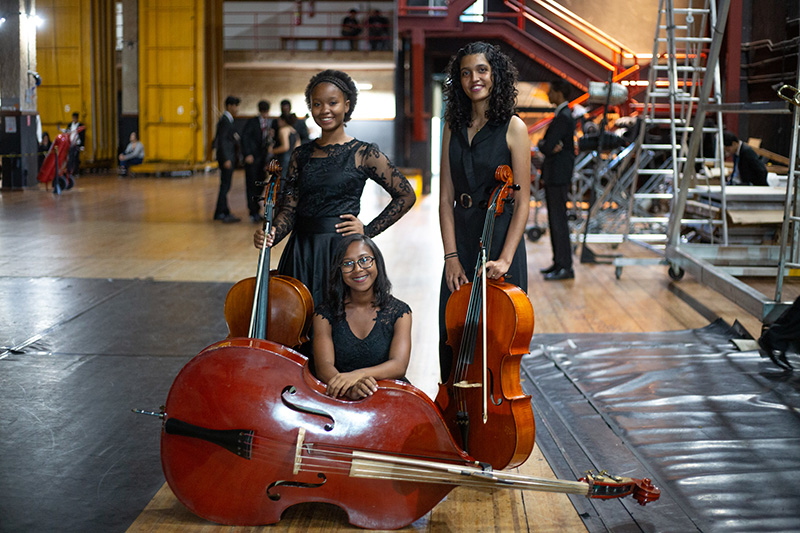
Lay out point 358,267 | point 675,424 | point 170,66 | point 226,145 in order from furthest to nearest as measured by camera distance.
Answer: point 170,66 < point 226,145 < point 675,424 < point 358,267

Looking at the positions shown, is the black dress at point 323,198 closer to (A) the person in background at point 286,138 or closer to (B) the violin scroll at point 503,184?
(B) the violin scroll at point 503,184

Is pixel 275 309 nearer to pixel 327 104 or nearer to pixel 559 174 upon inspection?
pixel 327 104

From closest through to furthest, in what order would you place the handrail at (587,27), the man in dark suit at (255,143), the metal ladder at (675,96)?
the metal ladder at (675,96) < the handrail at (587,27) < the man in dark suit at (255,143)

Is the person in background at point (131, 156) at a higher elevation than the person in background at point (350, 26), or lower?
lower

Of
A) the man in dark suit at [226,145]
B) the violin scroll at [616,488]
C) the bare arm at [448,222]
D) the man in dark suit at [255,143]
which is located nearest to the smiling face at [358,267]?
the bare arm at [448,222]

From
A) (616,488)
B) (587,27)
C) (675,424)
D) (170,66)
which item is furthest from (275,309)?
(170,66)

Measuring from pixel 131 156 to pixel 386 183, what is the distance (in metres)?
17.1

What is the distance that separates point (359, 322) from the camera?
2650mm

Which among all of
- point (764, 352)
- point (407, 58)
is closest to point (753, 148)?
point (764, 352)

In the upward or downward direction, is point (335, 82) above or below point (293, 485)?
above

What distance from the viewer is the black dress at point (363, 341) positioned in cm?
263

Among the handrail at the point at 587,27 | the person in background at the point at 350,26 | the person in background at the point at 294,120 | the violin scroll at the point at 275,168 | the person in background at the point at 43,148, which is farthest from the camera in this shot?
the person in background at the point at 350,26

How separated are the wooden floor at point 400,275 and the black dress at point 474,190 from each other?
0.56 meters

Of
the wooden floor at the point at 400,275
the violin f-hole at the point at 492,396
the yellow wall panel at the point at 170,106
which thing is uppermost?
the yellow wall panel at the point at 170,106
